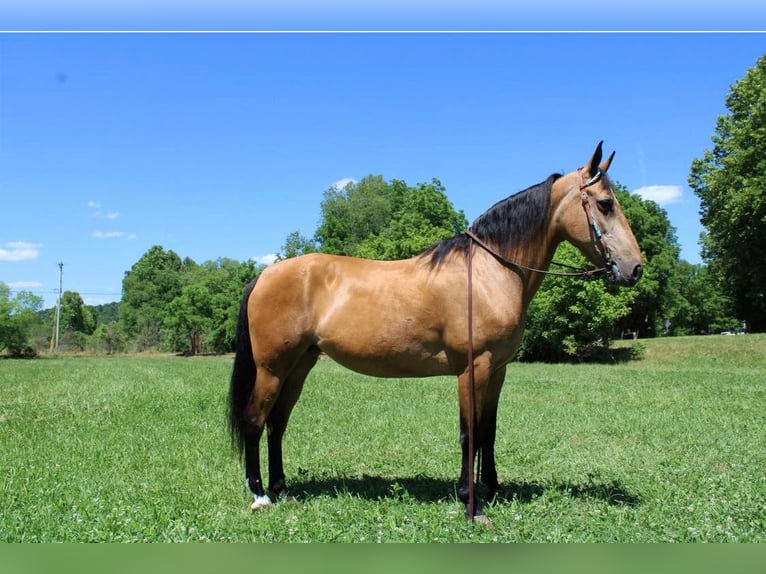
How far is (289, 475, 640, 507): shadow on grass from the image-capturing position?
5.16m

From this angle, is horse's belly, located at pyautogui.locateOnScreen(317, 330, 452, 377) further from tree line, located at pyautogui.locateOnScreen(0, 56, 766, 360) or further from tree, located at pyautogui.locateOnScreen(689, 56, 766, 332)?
tree, located at pyautogui.locateOnScreen(689, 56, 766, 332)

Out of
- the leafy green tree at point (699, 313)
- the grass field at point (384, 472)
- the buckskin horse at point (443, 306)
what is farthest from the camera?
the leafy green tree at point (699, 313)

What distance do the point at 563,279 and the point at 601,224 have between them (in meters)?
28.5

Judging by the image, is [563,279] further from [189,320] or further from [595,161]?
[189,320]

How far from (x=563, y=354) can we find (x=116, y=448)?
31.0 m

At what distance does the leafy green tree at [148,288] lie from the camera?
74.1 m

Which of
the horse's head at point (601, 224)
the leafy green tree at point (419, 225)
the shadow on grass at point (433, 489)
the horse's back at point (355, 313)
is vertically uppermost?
the leafy green tree at point (419, 225)

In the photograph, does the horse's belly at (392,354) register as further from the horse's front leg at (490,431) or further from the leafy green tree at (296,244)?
the leafy green tree at (296,244)

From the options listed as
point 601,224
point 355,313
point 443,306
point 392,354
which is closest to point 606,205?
point 601,224

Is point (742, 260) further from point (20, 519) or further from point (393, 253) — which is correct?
point (20, 519)

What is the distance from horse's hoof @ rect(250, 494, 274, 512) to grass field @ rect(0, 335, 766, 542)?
0.21 feet

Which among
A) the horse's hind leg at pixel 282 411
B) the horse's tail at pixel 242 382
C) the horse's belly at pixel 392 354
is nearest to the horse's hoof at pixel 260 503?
the horse's hind leg at pixel 282 411

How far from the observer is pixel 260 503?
4895mm

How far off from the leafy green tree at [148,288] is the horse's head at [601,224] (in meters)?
69.8
